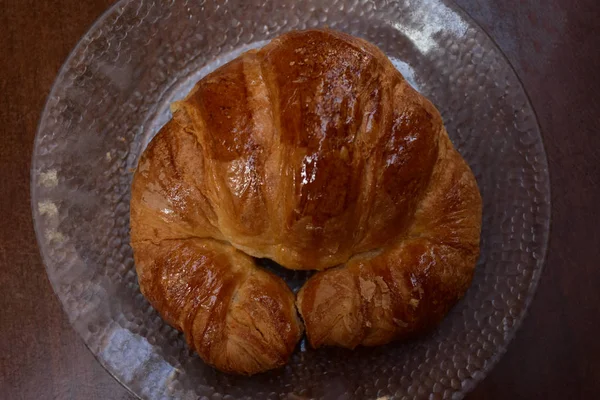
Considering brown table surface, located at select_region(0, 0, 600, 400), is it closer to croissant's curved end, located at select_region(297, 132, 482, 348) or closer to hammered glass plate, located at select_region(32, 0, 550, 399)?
hammered glass plate, located at select_region(32, 0, 550, 399)

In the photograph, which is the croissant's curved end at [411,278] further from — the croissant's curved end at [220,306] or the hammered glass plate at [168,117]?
the hammered glass plate at [168,117]

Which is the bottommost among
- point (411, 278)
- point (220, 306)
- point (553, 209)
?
point (220, 306)

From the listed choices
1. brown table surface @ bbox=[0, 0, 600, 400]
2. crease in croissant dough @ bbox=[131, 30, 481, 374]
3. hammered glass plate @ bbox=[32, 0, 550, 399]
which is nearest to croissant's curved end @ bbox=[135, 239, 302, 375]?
crease in croissant dough @ bbox=[131, 30, 481, 374]

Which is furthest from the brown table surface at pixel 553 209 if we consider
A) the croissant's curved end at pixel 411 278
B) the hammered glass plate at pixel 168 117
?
the croissant's curved end at pixel 411 278

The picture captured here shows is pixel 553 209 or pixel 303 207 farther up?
pixel 553 209

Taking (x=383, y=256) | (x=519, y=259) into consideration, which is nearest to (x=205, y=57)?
(x=383, y=256)

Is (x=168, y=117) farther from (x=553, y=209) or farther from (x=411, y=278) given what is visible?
(x=553, y=209)

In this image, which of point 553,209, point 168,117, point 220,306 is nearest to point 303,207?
point 220,306
